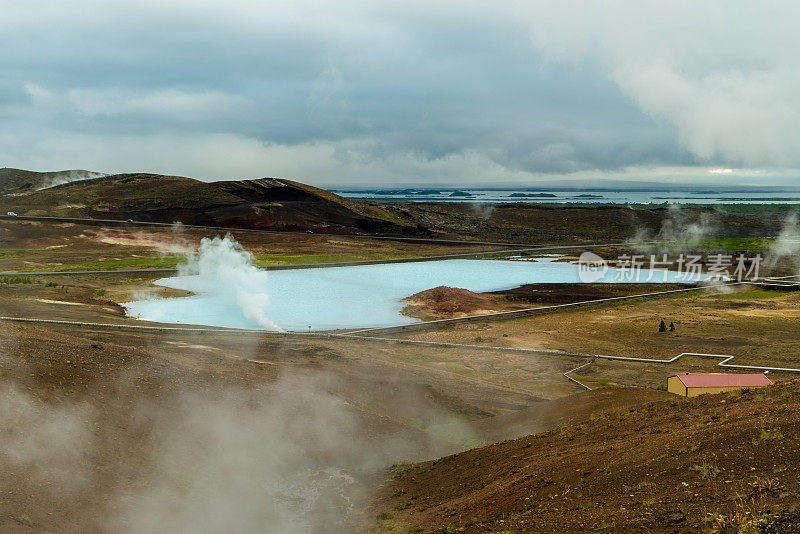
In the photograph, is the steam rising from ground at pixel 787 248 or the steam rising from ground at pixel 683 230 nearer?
the steam rising from ground at pixel 787 248

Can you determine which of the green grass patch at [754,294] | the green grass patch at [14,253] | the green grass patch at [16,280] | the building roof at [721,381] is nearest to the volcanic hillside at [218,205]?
the green grass patch at [14,253]

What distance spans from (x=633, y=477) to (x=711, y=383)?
42.3 feet

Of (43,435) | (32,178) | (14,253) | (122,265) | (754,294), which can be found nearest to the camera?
(43,435)

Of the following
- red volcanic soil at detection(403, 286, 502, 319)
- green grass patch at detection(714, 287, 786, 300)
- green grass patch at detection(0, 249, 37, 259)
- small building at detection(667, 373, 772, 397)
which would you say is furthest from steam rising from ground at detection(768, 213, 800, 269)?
green grass patch at detection(0, 249, 37, 259)

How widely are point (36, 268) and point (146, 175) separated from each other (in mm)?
86582

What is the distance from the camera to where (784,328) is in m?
43.1

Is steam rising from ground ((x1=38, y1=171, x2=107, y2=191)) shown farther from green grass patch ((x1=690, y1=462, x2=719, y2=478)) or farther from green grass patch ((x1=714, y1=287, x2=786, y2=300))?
green grass patch ((x1=690, y1=462, x2=719, y2=478))

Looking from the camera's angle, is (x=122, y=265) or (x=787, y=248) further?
(x=787, y=248)

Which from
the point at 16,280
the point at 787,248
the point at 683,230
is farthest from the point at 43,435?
the point at 683,230

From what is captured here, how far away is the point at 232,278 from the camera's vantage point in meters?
59.5

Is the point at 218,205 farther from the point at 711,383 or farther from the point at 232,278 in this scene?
the point at 711,383

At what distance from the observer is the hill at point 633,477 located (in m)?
11.3

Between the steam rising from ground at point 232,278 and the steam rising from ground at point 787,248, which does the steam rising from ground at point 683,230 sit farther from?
the steam rising from ground at point 232,278

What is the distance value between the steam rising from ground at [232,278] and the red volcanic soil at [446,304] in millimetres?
11665
